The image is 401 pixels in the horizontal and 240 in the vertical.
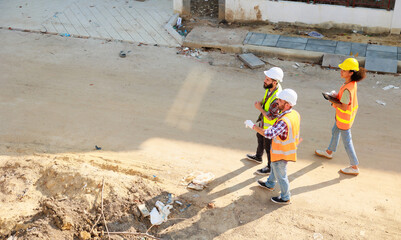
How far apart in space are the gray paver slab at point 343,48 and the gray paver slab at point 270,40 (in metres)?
1.47

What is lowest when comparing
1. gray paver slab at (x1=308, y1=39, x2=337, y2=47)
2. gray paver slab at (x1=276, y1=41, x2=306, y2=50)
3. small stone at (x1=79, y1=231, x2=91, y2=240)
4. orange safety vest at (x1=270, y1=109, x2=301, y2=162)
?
small stone at (x1=79, y1=231, x2=91, y2=240)

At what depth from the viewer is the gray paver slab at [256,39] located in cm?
1080

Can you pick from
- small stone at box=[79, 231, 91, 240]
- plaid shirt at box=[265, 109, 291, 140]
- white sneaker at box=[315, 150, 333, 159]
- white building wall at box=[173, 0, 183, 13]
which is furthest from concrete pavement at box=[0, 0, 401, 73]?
small stone at box=[79, 231, 91, 240]

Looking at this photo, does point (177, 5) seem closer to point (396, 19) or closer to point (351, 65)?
point (396, 19)

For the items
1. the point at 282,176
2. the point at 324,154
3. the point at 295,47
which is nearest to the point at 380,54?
the point at 295,47

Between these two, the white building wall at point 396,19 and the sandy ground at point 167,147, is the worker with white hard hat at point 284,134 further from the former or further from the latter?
the white building wall at point 396,19

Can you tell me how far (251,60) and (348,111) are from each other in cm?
412

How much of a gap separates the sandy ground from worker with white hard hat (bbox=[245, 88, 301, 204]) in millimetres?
587

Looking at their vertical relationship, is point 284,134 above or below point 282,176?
above

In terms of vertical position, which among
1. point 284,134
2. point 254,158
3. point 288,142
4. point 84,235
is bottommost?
point 84,235

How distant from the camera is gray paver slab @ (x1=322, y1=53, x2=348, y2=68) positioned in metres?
9.97

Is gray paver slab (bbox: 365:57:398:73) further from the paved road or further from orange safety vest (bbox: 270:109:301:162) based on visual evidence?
orange safety vest (bbox: 270:109:301:162)

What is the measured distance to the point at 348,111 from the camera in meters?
6.37

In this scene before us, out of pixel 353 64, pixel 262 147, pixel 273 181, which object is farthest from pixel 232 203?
pixel 353 64
